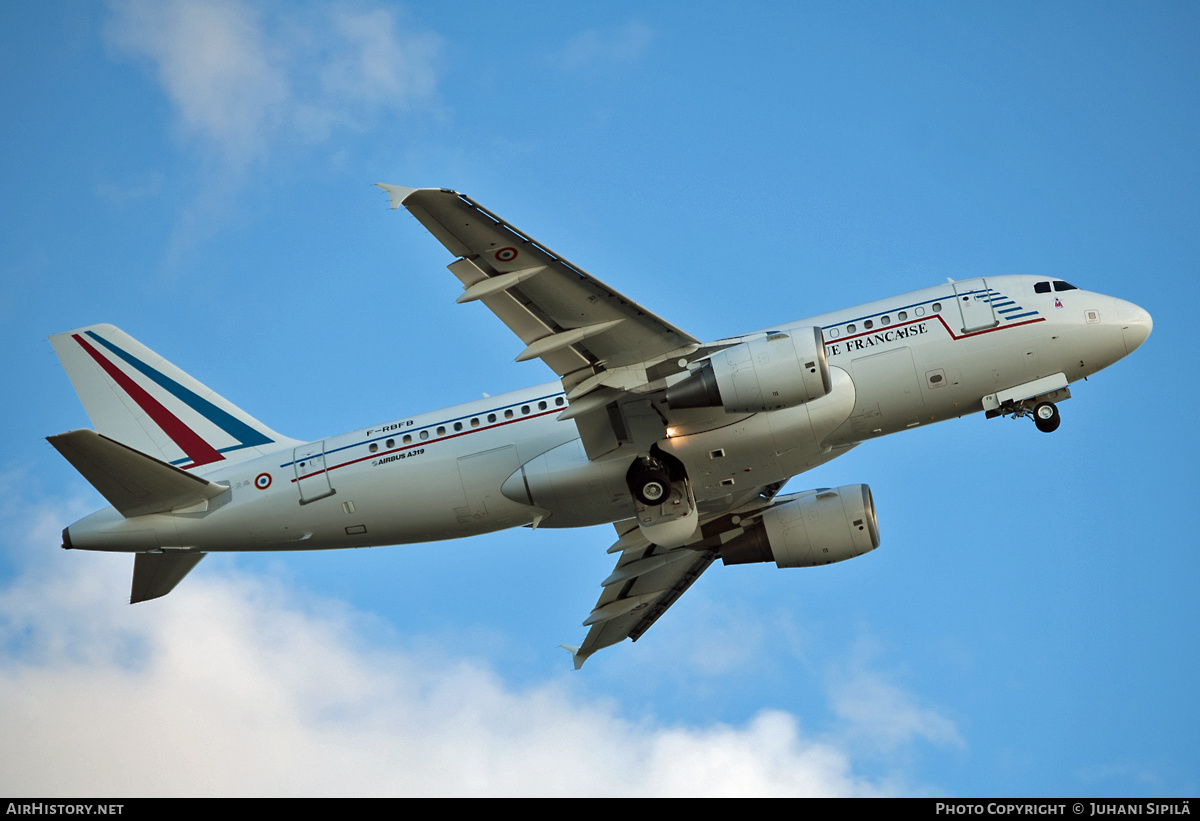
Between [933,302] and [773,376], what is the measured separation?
20.4ft

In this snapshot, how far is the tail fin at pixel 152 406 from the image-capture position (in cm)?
3231

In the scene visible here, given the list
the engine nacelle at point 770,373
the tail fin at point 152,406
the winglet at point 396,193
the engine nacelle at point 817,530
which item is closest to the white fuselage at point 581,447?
the engine nacelle at point 770,373

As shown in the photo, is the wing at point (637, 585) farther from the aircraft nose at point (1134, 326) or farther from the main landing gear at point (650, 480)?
the aircraft nose at point (1134, 326)

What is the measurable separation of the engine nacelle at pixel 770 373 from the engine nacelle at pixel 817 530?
8.11m

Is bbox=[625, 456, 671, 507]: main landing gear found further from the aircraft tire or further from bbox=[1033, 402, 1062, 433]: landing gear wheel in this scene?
bbox=[1033, 402, 1062, 433]: landing gear wheel

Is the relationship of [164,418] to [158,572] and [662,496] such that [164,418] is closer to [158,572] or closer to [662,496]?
[158,572]

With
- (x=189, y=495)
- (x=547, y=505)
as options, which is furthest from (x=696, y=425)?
(x=189, y=495)

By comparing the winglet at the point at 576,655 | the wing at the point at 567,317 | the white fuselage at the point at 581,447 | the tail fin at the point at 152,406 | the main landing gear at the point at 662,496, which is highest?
the tail fin at the point at 152,406

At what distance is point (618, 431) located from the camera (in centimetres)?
2747

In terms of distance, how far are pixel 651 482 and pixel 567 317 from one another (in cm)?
521

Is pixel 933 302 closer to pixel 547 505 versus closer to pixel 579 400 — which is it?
pixel 579 400

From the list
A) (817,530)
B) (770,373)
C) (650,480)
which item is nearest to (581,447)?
(650,480)

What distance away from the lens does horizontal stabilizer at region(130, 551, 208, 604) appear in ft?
104

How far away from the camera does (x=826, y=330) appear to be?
2822cm
